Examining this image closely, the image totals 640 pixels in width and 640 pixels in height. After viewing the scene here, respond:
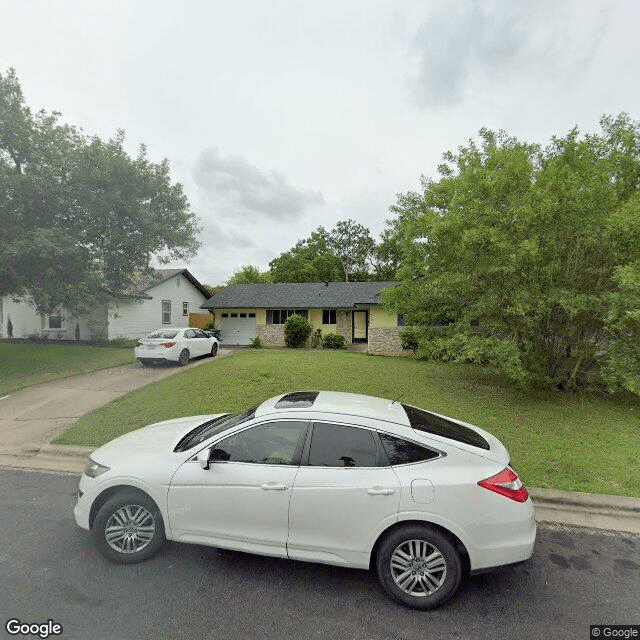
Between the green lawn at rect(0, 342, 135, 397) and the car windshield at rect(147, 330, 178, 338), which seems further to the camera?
the car windshield at rect(147, 330, 178, 338)

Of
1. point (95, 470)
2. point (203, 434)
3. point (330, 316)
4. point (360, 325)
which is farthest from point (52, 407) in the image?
point (360, 325)

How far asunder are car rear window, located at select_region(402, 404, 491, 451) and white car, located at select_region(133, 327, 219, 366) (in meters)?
10.0

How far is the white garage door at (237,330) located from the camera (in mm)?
21078

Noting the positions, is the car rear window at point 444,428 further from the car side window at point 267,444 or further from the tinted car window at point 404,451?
the car side window at point 267,444

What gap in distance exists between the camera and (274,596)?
8.52ft

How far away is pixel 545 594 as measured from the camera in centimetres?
270

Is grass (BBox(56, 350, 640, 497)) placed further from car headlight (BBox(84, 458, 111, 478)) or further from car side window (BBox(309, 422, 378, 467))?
car side window (BBox(309, 422, 378, 467))

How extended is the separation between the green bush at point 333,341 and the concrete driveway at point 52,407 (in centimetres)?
797

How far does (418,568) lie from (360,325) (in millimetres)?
17774

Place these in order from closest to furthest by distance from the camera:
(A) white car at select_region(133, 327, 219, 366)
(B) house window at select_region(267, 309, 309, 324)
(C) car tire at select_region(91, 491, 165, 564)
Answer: (C) car tire at select_region(91, 491, 165, 564) < (A) white car at select_region(133, 327, 219, 366) < (B) house window at select_region(267, 309, 309, 324)

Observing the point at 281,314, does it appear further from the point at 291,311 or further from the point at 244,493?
the point at 244,493

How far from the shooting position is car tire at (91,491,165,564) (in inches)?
116

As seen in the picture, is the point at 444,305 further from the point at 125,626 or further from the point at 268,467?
the point at 125,626

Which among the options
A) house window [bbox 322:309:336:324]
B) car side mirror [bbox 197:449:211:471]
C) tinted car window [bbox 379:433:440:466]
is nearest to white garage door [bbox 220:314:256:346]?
house window [bbox 322:309:336:324]
